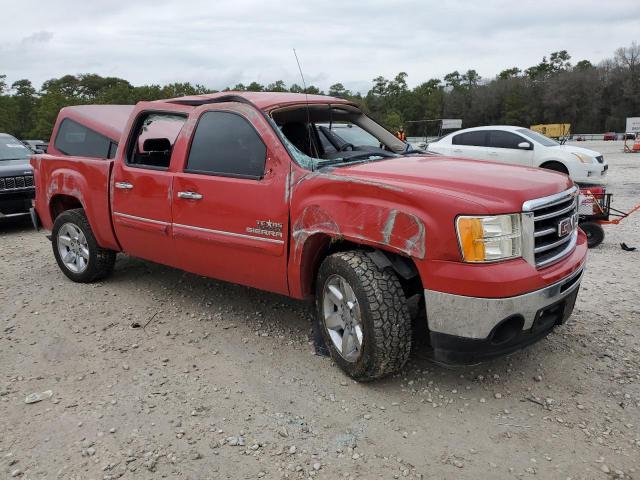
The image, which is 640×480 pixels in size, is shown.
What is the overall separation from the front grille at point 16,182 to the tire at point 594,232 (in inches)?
334

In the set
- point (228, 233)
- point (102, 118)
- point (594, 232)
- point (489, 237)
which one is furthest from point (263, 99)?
point (594, 232)

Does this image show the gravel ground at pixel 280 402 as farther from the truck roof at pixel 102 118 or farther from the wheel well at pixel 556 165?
the wheel well at pixel 556 165

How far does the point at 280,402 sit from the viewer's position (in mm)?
3170

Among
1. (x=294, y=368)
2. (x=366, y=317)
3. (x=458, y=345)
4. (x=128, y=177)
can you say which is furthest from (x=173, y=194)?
(x=458, y=345)

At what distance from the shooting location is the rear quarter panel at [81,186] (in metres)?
4.93

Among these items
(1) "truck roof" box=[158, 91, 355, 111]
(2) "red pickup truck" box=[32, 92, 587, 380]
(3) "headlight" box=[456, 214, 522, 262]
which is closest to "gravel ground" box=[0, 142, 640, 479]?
(2) "red pickup truck" box=[32, 92, 587, 380]

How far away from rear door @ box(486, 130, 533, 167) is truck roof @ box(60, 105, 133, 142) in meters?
8.42

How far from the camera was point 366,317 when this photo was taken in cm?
304

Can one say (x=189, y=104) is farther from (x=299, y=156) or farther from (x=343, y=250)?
(x=343, y=250)

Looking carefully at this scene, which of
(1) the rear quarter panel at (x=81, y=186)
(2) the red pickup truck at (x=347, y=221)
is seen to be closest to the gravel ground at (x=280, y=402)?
(2) the red pickup truck at (x=347, y=221)

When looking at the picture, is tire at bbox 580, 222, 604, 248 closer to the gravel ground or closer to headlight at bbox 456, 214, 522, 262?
the gravel ground

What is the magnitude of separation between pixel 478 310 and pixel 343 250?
103cm

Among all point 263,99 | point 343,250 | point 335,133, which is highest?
point 263,99

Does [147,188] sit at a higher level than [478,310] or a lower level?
higher
